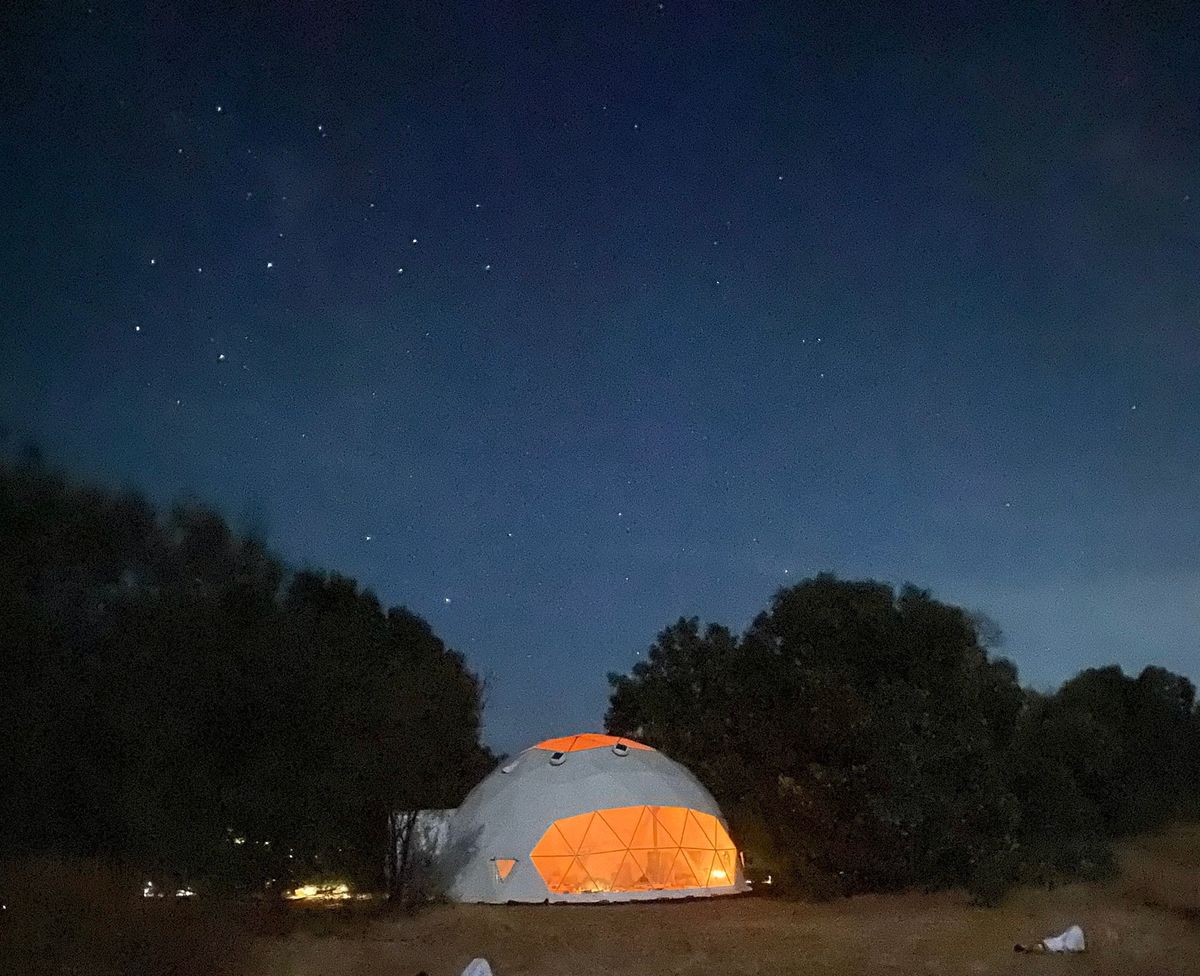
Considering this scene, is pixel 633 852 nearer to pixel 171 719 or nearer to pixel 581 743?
pixel 581 743

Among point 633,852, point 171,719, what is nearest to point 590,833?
point 633,852

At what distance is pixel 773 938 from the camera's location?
46.7 ft

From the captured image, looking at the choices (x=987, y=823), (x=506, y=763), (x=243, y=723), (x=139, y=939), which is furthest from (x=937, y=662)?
(x=139, y=939)

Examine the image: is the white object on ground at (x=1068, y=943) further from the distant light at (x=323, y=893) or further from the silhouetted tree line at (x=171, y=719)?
the distant light at (x=323, y=893)

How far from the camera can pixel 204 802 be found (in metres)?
14.6

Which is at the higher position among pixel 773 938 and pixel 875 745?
pixel 875 745

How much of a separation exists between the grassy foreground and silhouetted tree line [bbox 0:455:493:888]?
1.31 metres

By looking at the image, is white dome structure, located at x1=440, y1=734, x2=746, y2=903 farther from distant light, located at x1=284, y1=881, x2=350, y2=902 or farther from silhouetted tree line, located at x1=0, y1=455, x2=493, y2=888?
silhouetted tree line, located at x1=0, y1=455, x2=493, y2=888

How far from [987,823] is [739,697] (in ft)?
20.2

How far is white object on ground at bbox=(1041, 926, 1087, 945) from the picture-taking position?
12.3 m

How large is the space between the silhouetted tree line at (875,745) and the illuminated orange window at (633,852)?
1145mm

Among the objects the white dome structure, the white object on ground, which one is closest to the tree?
the white dome structure

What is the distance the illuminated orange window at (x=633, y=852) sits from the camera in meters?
20.4

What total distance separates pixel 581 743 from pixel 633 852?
223cm
